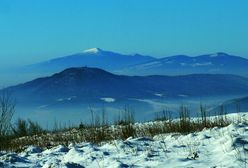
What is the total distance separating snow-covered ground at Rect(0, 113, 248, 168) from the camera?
34.1ft

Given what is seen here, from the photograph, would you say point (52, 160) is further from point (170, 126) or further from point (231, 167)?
point (170, 126)

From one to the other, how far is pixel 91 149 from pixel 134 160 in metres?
1.84

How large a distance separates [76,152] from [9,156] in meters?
1.18

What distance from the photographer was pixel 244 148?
419 inches

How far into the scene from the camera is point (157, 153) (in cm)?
1148

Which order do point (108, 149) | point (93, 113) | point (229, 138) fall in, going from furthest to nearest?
point (93, 113), point (108, 149), point (229, 138)

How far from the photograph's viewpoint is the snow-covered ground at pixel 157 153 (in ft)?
34.1

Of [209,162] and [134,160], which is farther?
[134,160]

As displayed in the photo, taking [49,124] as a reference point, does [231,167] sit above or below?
below

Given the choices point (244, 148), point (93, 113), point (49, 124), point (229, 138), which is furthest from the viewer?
point (49, 124)

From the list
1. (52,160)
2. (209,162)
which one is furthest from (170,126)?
(209,162)

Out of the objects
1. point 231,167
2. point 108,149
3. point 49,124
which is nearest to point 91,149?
point 108,149

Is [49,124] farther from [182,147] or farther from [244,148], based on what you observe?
[244,148]

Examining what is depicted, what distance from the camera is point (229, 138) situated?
37.9ft
